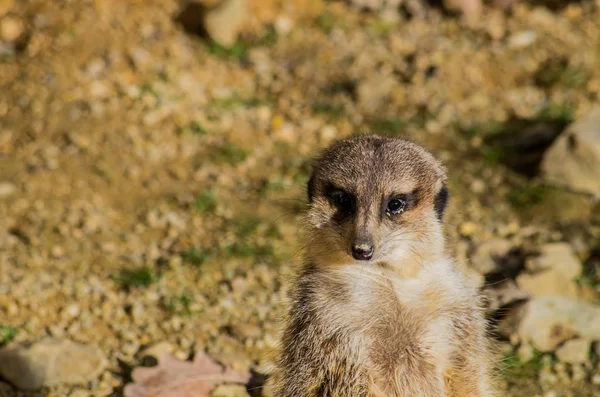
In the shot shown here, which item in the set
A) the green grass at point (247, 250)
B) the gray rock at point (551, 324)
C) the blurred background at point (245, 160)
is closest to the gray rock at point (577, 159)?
the blurred background at point (245, 160)

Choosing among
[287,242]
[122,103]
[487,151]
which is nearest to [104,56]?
[122,103]

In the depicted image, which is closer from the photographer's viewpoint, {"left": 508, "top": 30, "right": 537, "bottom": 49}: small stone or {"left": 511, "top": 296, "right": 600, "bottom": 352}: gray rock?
{"left": 511, "top": 296, "right": 600, "bottom": 352}: gray rock

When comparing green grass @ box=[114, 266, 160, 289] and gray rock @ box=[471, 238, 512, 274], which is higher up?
green grass @ box=[114, 266, 160, 289]

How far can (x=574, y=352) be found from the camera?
3.91 m

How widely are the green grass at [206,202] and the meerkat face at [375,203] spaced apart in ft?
6.03

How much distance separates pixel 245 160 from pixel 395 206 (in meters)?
2.44

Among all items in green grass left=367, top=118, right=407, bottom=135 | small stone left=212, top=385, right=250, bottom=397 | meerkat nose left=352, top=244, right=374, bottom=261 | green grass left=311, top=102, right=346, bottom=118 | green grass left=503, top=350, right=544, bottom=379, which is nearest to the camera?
meerkat nose left=352, top=244, right=374, bottom=261

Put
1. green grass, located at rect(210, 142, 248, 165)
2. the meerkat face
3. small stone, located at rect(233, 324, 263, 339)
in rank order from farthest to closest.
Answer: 1. green grass, located at rect(210, 142, 248, 165)
2. small stone, located at rect(233, 324, 263, 339)
3. the meerkat face

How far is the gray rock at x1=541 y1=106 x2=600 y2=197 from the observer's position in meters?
4.96

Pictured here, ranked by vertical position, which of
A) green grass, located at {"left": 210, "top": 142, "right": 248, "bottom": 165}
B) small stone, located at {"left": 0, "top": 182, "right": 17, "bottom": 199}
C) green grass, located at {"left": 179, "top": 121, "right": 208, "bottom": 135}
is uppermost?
small stone, located at {"left": 0, "top": 182, "right": 17, "bottom": 199}

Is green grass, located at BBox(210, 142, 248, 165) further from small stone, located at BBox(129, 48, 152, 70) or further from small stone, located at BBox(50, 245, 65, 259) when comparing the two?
small stone, located at BBox(50, 245, 65, 259)

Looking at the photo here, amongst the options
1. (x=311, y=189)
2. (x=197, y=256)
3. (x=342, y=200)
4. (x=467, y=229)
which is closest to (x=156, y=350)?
(x=197, y=256)

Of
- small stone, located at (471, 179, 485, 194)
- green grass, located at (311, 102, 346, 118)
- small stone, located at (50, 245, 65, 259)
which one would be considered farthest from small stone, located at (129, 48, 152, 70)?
small stone, located at (471, 179, 485, 194)

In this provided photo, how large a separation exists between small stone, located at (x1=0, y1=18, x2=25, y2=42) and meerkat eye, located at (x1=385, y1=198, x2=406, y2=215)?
388 cm
